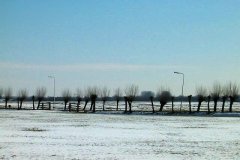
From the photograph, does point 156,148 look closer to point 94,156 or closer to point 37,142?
point 94,156

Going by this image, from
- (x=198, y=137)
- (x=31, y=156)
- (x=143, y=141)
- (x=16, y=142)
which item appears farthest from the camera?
(x=198, y=137)

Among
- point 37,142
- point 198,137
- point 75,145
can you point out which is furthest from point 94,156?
point 198,137

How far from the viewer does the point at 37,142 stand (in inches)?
973

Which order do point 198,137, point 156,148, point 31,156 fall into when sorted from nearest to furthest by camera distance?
point 31,156 → point 156,148 → point 198,137

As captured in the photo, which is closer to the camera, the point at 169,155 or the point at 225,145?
the point at 169,155

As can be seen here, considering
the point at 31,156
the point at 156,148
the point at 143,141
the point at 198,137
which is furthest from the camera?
the point at 198,137

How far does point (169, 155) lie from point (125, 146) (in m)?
3.59

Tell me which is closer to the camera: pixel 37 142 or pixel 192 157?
pixel 192 157

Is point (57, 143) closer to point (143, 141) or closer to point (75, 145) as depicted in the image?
point (75, 145)

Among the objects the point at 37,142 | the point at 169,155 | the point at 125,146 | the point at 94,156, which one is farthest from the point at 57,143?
the point at 169,155

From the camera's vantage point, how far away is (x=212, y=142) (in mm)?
26391

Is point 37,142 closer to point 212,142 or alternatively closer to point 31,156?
point 31,156

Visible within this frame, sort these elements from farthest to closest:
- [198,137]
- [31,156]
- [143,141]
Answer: [198,137]
[143,141]
[31,156]

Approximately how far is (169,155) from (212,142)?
263 inches
